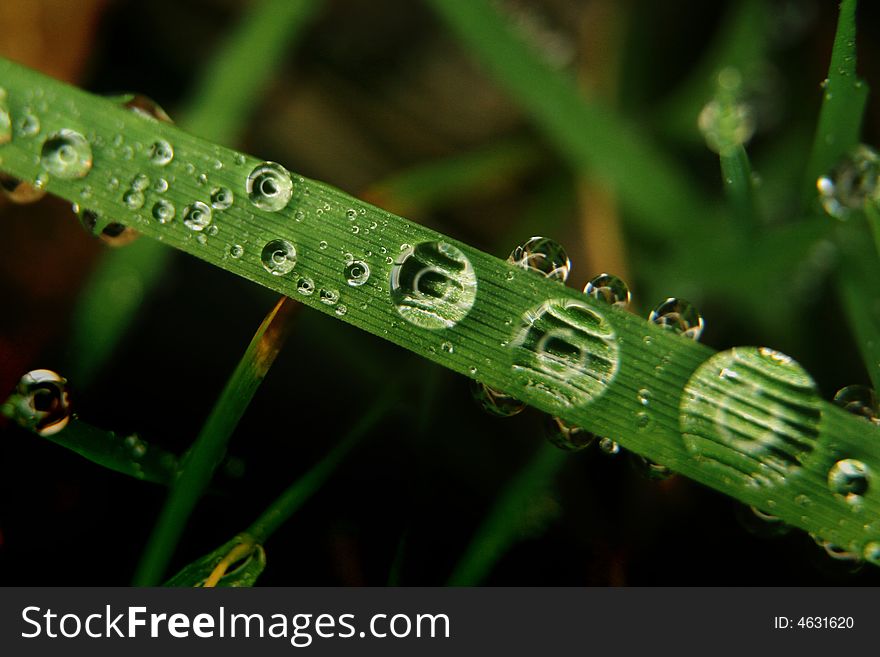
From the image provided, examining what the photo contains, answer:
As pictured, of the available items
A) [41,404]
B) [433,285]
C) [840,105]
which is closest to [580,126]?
[840,105]

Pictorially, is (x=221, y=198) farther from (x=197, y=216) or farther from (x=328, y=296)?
(x=328, y=296)

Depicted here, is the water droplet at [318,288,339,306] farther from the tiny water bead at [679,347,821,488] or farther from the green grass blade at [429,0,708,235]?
the green grass blade at [429,0,708,235]

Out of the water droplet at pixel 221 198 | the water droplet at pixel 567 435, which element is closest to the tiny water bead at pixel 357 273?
the water droplet at pixel 221 198

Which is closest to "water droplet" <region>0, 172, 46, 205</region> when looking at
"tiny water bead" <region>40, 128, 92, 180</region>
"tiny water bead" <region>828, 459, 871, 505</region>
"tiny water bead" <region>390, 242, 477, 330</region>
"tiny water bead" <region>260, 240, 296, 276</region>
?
"tiny water bead" <region>40, 128, 92, 180</region>

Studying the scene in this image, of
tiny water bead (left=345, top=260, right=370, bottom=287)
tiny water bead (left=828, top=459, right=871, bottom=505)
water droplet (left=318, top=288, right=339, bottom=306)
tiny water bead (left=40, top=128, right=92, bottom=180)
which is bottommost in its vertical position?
tiny water bead (left=828, top=459, right=871, bottom=505)

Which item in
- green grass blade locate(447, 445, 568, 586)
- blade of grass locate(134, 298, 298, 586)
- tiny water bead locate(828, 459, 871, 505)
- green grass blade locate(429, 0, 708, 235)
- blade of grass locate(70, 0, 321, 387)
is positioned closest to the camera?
tiny water bead locate(828, 459, 871, 505)

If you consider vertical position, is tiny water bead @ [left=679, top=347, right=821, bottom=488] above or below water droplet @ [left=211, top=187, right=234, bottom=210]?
below
